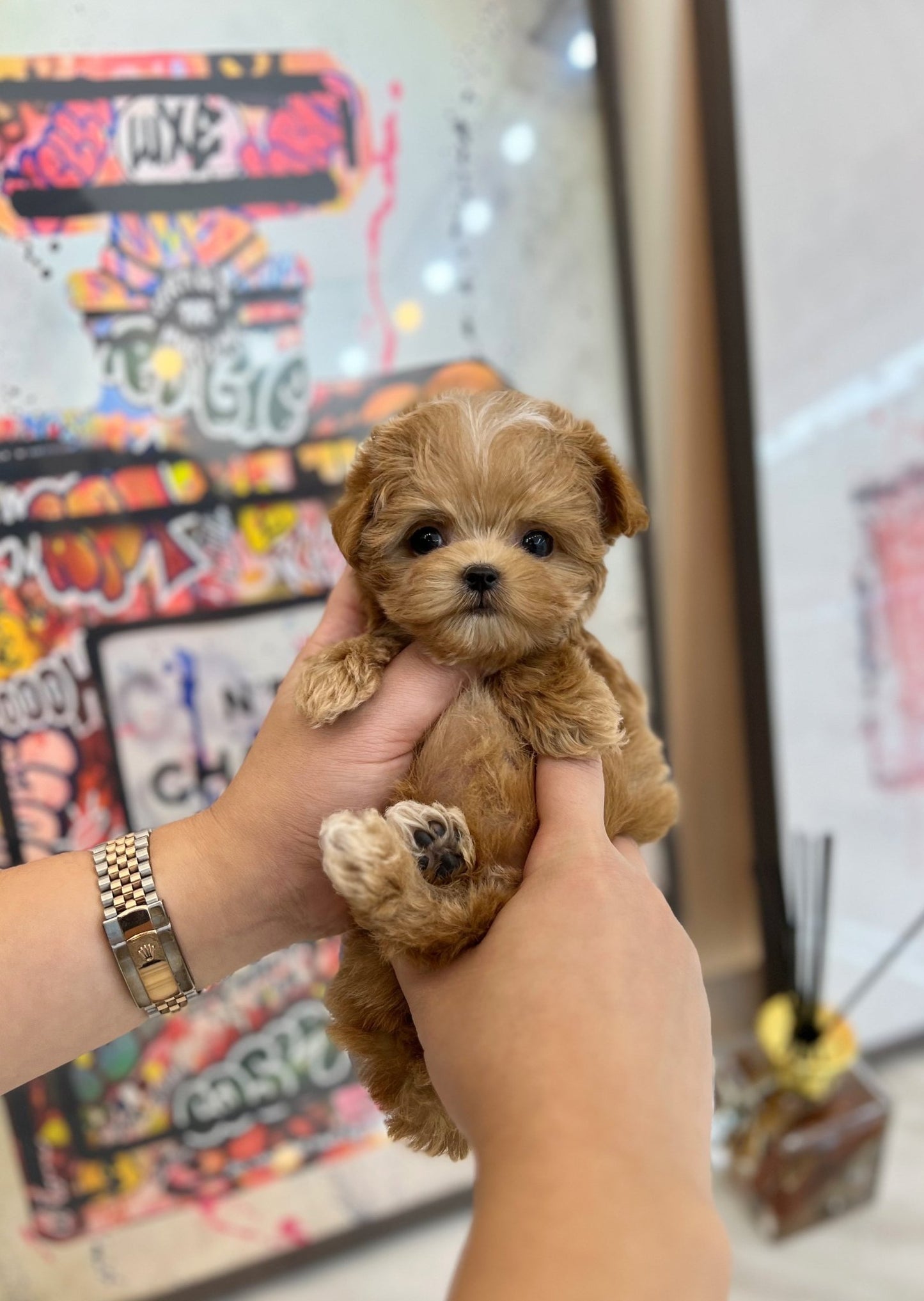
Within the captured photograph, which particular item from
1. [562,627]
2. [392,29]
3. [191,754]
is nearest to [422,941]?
[562,627]

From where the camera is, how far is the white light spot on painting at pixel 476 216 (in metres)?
1.89

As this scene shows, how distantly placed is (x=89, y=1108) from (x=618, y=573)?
1.81m

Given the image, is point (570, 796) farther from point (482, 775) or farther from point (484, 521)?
point (484, 521)

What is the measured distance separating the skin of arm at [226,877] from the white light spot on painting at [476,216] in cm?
111

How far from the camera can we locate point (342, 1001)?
3.80ft

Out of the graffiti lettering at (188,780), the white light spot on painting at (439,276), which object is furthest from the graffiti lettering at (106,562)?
the white light spot on painting at (439,276)

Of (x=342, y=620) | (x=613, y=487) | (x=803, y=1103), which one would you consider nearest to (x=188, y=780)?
(x=342, y=620)

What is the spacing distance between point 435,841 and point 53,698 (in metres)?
1.15

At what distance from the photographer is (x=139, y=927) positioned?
1231 millimetres

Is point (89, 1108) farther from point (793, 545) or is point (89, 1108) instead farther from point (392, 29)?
point (392, 29)

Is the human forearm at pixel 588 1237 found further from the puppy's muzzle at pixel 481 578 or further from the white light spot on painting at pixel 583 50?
the white light spot on painting at pixel 583 50

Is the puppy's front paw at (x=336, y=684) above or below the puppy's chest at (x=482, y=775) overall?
above

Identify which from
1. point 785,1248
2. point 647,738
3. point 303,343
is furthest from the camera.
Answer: point 785,1248

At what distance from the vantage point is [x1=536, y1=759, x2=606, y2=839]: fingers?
1046mm
